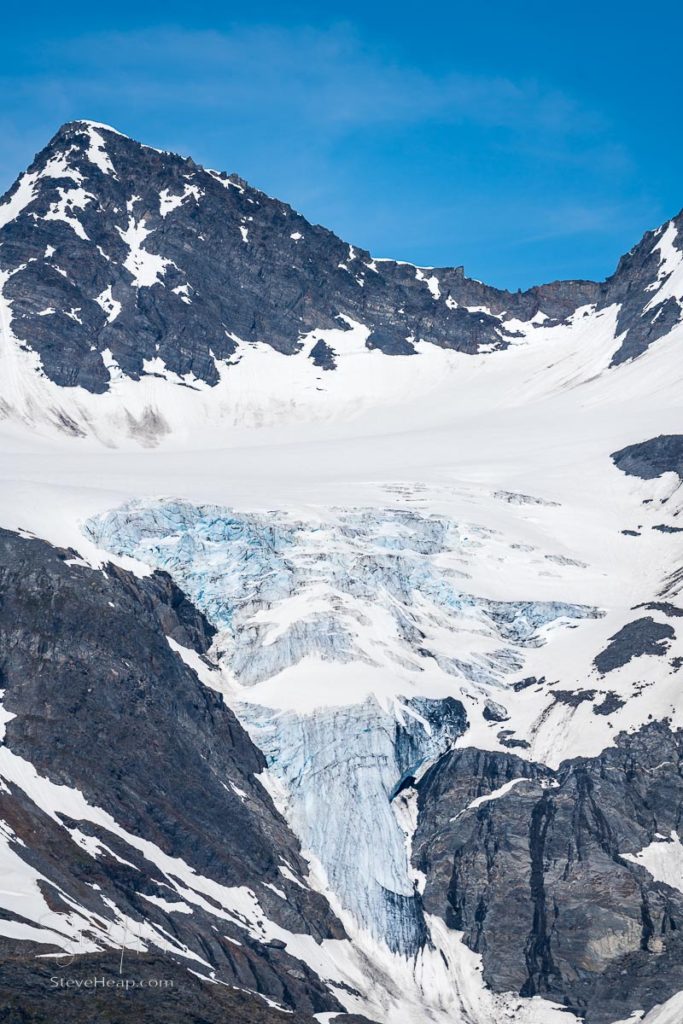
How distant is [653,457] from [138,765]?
9232cm

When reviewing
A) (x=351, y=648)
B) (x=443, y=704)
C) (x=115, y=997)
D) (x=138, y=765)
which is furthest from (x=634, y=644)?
(x=115, y=997)

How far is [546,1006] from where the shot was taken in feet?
356

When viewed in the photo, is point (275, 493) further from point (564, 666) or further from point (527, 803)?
point (527, 803)

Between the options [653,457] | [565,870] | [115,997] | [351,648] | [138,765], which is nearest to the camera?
[115,997]

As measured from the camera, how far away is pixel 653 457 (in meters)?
187

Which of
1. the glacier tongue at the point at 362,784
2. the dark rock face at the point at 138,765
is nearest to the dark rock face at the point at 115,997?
the dark rock face at the point at 138,765

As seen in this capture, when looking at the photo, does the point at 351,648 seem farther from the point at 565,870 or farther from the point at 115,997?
the point at 115,997

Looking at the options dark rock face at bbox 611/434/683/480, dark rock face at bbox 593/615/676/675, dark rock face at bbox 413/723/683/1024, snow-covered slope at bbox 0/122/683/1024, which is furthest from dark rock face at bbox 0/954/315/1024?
dark rock face at bbox 611/434/683/480

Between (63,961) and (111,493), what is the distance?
7417 cm

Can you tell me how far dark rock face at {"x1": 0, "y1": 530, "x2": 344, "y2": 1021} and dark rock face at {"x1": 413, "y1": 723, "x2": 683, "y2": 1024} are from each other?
11.6 meters

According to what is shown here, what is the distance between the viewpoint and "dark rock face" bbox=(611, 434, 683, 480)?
182875 mm

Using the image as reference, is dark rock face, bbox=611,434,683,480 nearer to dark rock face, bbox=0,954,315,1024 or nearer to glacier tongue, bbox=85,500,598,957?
glacier tongue, bbox=85,500,598,957

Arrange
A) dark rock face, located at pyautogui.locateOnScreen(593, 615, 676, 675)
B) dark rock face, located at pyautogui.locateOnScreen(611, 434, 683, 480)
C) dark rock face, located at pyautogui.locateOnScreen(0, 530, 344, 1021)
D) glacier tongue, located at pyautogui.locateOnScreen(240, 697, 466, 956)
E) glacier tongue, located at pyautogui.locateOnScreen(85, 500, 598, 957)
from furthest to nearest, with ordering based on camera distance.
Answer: dark rock face, located at pyautogui.locateOnScreen(611, 434, 683, 480) < dark rock face, located at pyautogui.locateOnScreen(593, 615, 676, 675) < glacier tongue, located at pyautogui.locateOnScreen(85, 500, 598, 957) < glacier tongue, located at pyautogui.locateOnScreen(240, 697, 466, 956) < dark rock face, located at pyautogui.locateOnScreen(0, 530, 344, 1021)

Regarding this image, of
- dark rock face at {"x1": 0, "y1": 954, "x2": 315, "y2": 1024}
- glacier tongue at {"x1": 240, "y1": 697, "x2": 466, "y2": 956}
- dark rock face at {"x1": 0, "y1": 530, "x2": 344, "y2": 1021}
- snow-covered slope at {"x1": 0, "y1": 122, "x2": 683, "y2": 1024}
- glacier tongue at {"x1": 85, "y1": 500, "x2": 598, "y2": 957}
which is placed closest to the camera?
dark rock face at {"x1": 0, "y1": 954, "x2": 315, "y2": 1024}
